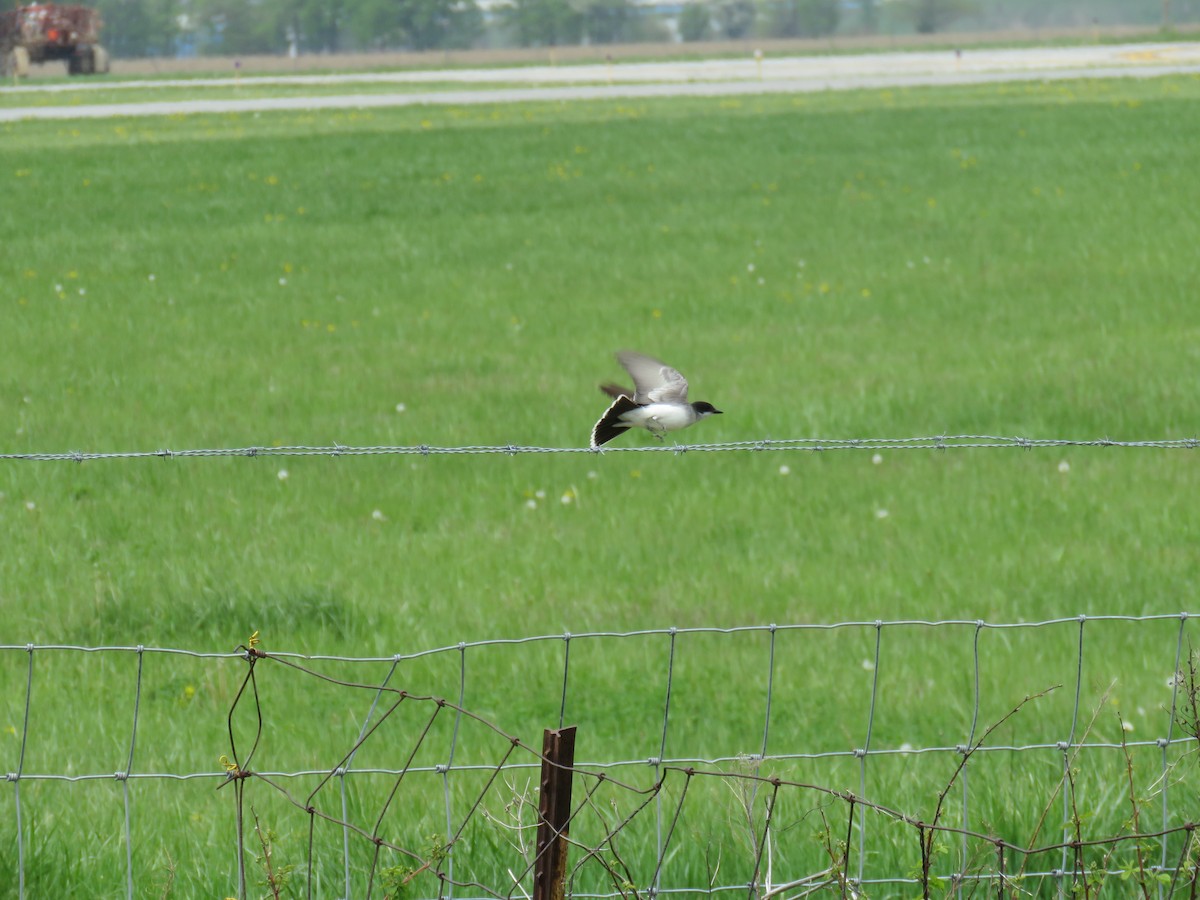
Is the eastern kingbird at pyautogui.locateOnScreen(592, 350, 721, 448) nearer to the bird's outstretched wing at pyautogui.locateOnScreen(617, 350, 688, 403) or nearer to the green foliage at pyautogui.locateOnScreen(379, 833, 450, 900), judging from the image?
the bird's outstretched wing at pyautogui.locateOnScreen(617, 350, 688, 403)

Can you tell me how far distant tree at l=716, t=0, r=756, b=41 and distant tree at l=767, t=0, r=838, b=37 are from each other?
2.87m

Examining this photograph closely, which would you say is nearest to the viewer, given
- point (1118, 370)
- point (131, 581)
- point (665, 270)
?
point (131, 581)

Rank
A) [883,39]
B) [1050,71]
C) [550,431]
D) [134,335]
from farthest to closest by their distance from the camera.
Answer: [883,39] < [1050,71] < [134,335] < [550,431]

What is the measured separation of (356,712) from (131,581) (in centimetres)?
140

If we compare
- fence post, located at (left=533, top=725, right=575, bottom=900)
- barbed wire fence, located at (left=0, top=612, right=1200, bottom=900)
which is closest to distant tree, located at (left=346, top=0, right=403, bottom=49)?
barbed wire fence, located at (left=0, top=612, right=1200, bottom=900)

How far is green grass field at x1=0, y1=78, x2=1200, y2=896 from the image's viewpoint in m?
4.56

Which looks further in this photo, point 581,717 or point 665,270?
point 665,270

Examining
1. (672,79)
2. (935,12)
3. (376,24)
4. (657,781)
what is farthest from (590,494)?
(935,12)

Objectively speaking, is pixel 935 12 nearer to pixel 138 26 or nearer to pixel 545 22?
pixel 545 22

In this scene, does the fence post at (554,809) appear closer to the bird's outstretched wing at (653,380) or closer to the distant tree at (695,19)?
the bird's outstretched wing at (653,380)

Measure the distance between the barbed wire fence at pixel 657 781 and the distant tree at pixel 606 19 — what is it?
10984cm

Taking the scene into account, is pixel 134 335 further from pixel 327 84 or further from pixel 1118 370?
pixel 327 84

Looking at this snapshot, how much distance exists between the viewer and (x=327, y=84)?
133 ft

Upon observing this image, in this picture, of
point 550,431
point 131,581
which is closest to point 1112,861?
point 131,581
